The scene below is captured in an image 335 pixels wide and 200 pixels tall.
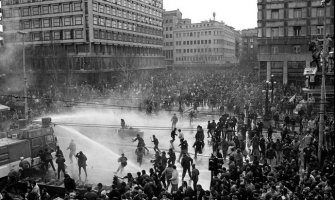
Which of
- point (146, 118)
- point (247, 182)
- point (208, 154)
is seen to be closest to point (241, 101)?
point (146, 118)

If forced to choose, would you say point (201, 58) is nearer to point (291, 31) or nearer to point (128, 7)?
point (128, 7)

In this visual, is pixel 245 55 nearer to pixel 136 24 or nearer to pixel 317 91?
pixel 136 24

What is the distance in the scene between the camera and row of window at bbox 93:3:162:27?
216ft

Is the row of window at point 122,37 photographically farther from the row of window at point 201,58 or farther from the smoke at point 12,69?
the row of window at point 201,58

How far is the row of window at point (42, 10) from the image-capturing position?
198 ft

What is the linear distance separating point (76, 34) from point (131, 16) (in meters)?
17.0

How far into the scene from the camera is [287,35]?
52.3 metres

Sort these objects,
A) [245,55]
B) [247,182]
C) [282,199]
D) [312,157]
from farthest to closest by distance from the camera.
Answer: [245,55]
[312,157]
[247,182]
[282,199]

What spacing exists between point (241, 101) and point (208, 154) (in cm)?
1344

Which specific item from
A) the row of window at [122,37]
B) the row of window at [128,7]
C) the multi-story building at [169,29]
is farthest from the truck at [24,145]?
the multi-story building at [169,29]

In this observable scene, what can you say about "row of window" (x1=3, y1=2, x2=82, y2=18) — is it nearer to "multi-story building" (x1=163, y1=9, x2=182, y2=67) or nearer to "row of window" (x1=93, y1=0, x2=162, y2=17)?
"row of window" (x1=93, y1=0, x2=162, y2=17)

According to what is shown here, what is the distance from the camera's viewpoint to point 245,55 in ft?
472

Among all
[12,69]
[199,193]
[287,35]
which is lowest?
[199,193]

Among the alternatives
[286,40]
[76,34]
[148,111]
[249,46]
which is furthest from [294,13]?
[249,46]
